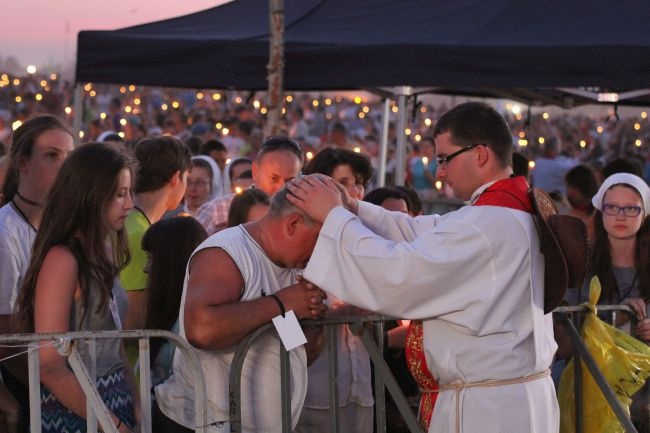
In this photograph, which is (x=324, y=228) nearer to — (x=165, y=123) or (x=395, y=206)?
(x=395, y=206)

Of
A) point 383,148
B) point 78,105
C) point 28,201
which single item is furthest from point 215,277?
point 383,148

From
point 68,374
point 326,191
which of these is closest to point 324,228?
point 326,191

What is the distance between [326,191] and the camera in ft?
13.0

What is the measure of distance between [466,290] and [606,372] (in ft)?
5.59

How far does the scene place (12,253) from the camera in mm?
4953

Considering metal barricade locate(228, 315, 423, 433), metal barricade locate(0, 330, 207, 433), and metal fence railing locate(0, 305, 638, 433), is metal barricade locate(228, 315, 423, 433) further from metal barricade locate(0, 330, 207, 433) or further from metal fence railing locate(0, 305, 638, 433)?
metal barricade locate(0, 330, 207, 433)

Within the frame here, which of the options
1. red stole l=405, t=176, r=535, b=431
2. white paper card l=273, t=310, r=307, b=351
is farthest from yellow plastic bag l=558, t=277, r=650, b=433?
white paper card l=273, t=310, r=307, b=351

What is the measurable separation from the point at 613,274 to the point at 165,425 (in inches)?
125

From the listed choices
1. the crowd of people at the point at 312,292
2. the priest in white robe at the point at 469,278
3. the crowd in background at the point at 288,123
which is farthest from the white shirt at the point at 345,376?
the crowd in background at the point at 288,123

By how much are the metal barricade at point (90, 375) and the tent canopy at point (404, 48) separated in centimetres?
384

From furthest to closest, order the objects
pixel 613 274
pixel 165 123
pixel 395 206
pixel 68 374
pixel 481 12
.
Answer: pixel 165 123 → pixel 481 12 → pixel 613 274 → pixel 395 206 → pixel 68 374

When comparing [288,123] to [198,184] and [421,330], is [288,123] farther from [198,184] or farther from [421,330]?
[421,330]

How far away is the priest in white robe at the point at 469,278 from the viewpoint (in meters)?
3.78

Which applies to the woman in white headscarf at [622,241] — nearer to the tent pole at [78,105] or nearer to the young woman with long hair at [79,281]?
the young woman with long hair at [79,281]
